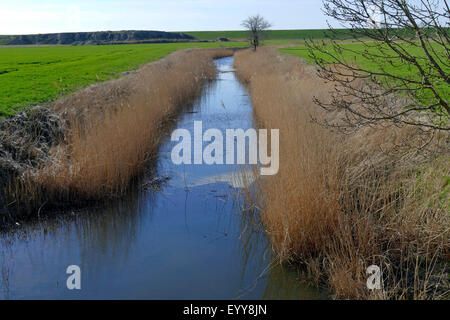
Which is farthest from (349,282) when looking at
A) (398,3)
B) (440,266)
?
(398,3)

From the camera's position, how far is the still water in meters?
3.78

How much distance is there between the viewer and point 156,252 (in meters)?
4.52

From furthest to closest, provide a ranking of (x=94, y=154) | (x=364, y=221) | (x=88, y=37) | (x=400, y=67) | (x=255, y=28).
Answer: (x=88, y=37) < (x=255, y=28) < (x=400, y=67) < (x=94, y=154) < (x=364, y=221)

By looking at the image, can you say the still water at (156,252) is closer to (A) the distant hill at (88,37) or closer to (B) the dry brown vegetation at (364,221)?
(B) the dry brown vegetation at (364,221)

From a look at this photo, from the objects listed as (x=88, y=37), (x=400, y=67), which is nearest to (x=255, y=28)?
(x=400, y=67)

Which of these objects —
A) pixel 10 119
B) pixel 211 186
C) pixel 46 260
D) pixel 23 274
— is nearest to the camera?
pixel 23 274

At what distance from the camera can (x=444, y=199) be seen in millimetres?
4059

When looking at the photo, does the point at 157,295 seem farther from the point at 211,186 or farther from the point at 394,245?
the point at 211,186

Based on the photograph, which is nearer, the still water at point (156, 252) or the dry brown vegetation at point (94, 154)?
the still water at point (156, 252)

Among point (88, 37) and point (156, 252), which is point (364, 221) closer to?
point (156, 252)

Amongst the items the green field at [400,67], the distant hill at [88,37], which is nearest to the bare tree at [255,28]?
the green field at [400,67]

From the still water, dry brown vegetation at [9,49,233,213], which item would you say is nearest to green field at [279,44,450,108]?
the still water

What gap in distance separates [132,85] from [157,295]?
8.64m

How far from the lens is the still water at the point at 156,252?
3.78m
